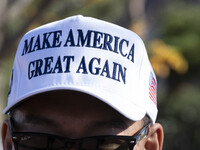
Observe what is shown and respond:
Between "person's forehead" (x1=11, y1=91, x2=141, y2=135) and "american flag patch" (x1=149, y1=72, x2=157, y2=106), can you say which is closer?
"person's forehead" (x1=11, y1=91, x2=141, y2=135)

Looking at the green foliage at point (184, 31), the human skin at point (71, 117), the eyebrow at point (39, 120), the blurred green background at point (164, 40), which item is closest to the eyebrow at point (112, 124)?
the human skin at point (71, 117)

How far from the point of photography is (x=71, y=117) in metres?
1.98

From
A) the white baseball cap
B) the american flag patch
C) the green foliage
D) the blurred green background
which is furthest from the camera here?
the green foliage

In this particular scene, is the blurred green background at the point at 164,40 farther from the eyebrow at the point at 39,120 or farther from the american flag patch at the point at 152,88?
the eyebrow at the point at 39,120

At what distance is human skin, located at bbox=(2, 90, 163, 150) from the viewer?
77.2 inches

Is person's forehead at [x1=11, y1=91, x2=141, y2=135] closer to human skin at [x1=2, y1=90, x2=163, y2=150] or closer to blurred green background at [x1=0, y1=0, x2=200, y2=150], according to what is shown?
human skin at [x1=2, y1=90, x2=163, y2=150]

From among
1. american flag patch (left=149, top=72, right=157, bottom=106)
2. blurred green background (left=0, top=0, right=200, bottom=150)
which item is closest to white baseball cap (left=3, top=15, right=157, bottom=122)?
american flag patch (left=149, top=72, right=157, bottom=106)

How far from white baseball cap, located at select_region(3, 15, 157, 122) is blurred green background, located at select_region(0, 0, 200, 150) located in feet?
11.8

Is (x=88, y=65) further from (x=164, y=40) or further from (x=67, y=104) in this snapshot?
(x=164, y=40)

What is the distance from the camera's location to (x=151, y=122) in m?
2.13

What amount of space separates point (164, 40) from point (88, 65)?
11594 millimetres

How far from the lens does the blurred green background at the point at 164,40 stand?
6.84 meters

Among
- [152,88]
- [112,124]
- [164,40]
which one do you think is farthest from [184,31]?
[112,124]

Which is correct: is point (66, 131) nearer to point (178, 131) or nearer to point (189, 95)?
point (178, 131)
